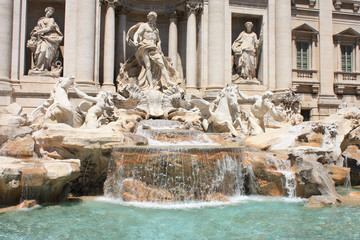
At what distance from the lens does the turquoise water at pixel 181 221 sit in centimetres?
615

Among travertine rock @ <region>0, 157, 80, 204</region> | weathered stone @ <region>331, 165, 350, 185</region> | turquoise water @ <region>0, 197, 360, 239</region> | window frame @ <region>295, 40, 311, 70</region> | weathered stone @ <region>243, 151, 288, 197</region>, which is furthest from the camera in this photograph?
window frame @ <region>295, 40, 311, 70</region>

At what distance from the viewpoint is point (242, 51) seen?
1692 centimetres

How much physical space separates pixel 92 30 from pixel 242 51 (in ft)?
23.9

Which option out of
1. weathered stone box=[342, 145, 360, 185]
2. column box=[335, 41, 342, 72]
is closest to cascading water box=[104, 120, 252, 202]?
weathered stone box=[342, 145, 360, 185]

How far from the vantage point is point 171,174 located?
873cm

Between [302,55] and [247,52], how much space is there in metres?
4.06

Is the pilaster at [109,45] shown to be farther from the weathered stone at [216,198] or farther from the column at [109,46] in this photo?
the weathered stone at [216,198]

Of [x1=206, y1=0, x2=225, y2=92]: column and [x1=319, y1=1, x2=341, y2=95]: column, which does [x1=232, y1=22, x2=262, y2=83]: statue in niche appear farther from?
[x1=319, y1=1, x2=341, y2=95]: column

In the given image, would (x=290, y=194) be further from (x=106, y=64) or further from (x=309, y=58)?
(x=309, y=58)

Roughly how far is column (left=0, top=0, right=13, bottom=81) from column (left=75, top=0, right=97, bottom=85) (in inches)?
106

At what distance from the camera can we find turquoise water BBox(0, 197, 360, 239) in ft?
20.2

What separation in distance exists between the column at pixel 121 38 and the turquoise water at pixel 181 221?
9677 millimetres

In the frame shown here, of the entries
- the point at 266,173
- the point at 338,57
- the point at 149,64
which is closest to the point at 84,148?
the point at 266,173

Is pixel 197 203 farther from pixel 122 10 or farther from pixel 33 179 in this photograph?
pixel 122 10
